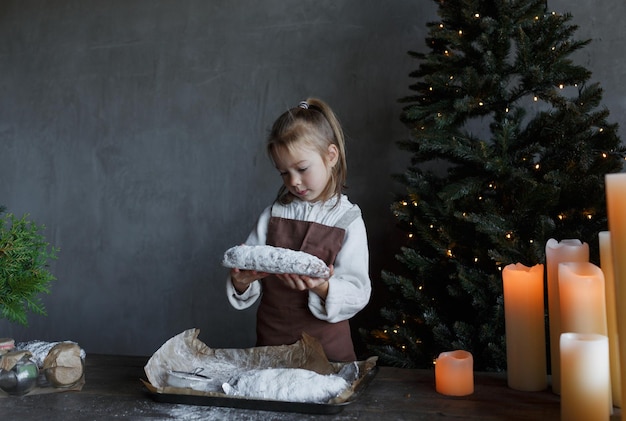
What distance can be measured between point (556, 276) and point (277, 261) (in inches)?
23.1

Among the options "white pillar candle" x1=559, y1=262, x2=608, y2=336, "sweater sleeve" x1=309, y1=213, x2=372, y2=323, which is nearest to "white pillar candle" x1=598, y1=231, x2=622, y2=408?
"white pillar candle" x1=559, y1=262, x2=608, y2=336

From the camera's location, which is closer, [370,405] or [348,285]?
[370,405]

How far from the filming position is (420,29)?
2766 mm

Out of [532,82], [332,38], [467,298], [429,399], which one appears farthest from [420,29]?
[429,399]

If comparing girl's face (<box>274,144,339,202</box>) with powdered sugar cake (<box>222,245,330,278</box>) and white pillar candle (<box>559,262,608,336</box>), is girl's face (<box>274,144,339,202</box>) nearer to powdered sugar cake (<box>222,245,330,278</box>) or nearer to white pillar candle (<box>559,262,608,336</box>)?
powdered sugar cake (<box>222,245,330,278</box>)

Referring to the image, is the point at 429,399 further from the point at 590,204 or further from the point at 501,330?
the point at 590,204

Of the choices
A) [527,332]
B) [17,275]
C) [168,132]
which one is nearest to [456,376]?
[527,332]

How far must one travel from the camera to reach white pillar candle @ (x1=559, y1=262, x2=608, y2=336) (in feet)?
3.51

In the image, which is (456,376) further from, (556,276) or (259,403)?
(259,403)

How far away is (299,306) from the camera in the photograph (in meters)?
1.78

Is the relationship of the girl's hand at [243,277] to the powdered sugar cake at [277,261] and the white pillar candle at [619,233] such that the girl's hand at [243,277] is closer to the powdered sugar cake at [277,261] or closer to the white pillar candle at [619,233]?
the powdered sugar cake at [277,261]

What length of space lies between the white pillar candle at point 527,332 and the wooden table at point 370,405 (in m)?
0.03

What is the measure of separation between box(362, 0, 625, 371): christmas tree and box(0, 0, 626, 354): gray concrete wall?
629 millimetres

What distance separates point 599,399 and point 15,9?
3.70 meters
